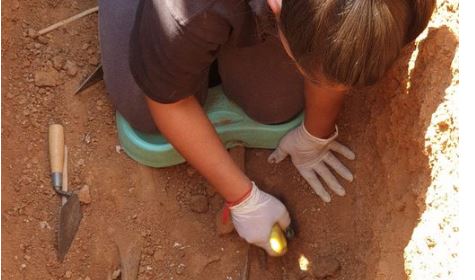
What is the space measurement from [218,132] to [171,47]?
1.86 ft

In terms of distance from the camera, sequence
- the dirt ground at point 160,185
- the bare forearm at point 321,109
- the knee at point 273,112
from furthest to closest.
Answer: the knee at point 273,112 → the bare forearm at point 321,109 → the dirt ground at point 160,185

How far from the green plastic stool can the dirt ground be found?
42mm

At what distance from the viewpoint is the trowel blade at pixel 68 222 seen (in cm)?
188

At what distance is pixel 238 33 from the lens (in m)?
1.53

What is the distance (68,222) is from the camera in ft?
6.23

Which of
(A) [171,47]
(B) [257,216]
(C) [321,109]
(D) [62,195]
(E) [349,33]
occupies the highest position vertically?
(E) [349,33]

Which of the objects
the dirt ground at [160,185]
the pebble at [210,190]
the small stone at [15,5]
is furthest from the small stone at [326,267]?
the small stone at [15,5]

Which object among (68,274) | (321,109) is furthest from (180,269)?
(321,109)

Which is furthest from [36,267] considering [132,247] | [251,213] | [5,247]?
[251,213]

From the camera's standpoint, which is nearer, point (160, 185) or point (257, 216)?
point (257, 216)

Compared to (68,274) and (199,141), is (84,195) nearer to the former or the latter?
(68,274)

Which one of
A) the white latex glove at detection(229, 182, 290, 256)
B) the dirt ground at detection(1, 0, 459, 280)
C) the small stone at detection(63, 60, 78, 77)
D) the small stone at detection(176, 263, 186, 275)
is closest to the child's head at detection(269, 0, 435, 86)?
the dirt ground at detection(1, 0, 459, 280)

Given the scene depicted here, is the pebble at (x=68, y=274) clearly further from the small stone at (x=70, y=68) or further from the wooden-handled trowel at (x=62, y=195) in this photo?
the small stone at (x=70, y=68)

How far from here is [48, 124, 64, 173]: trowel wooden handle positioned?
6.40 feet
